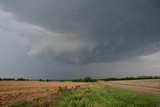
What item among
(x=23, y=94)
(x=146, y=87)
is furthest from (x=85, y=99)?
(x=146, y=87)

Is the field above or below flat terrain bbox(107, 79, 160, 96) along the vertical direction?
below

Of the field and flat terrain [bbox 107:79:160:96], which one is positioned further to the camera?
flat terrain [bbox 107:79:160:96]

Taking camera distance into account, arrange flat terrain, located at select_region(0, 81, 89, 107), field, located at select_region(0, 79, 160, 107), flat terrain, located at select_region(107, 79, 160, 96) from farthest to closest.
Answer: flat terrain, located at select_region(107, 79, 160, 96) < flat terrain, located at select_region(0, 81, 89, 107) < field, located at select_region(0, 79, 160, 107)

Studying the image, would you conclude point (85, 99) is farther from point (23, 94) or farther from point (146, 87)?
point (146, 87)

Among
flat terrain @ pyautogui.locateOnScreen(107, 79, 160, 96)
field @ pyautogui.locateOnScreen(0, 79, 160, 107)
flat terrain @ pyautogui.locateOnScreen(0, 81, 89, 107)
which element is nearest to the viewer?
field @ pyautogui.locateOnScreen(0, 79, 160, 107)

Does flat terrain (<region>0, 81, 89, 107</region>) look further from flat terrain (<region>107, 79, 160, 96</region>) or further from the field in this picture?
flat terrain (<region>107, 79, 160, 96</region>)

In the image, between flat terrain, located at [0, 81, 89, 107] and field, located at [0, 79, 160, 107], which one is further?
flat terrain, located at [0, 81, 89, 107]

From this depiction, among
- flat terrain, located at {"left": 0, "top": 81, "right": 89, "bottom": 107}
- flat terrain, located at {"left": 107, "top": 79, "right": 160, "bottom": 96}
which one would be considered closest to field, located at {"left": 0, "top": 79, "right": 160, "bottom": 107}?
flat terrain, located at {"left": 0, "top": 81, "right": 89, "bottom": 107}

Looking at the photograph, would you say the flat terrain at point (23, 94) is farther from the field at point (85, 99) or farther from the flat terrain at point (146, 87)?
the flat terrain at point (146, 87)

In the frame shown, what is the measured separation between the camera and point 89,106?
2705 cm

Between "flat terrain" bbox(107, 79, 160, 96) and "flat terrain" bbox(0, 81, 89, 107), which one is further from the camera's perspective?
"flat terrain" bbox(107, 79, 160, 96)

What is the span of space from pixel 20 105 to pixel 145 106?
54.2 feet

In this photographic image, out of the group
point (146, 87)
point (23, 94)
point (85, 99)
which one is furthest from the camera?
point (146, 87)

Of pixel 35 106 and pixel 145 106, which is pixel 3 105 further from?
pixel 145 106
